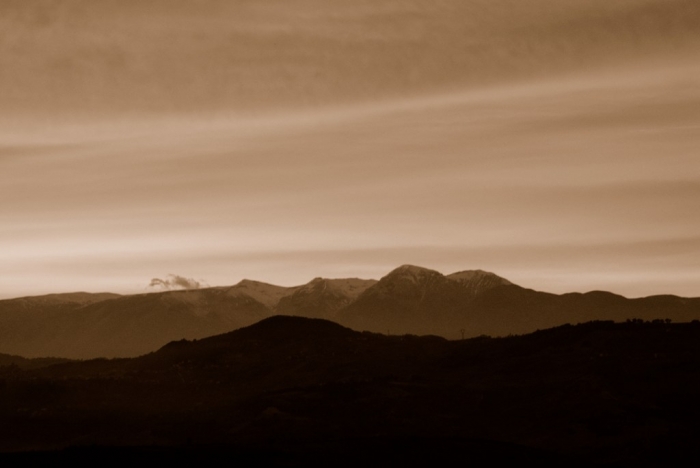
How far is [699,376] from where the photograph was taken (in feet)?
364

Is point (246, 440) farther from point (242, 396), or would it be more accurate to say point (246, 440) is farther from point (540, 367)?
point (540, 367)

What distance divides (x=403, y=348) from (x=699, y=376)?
52.1 meters

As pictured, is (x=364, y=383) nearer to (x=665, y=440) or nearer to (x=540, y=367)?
(x=540, y=367)

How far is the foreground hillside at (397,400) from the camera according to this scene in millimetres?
91812

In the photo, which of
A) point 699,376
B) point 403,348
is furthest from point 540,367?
point 403,348

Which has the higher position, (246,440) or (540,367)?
(540,367)

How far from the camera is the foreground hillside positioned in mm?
91812

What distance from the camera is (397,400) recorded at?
11775cm

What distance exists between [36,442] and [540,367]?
5671 cm

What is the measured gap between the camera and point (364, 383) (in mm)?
125000

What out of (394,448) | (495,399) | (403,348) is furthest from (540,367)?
(394,448)

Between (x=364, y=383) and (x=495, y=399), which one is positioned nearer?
(x=495, y=399)

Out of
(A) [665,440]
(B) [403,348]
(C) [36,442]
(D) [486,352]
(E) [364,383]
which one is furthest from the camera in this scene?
(B) [403,348]

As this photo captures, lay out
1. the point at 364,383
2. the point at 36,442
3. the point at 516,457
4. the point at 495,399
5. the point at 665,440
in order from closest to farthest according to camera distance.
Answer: the point at 516,457
the point at 665,440
the point at 36,442
the point at 495,399
the point at 364,383
